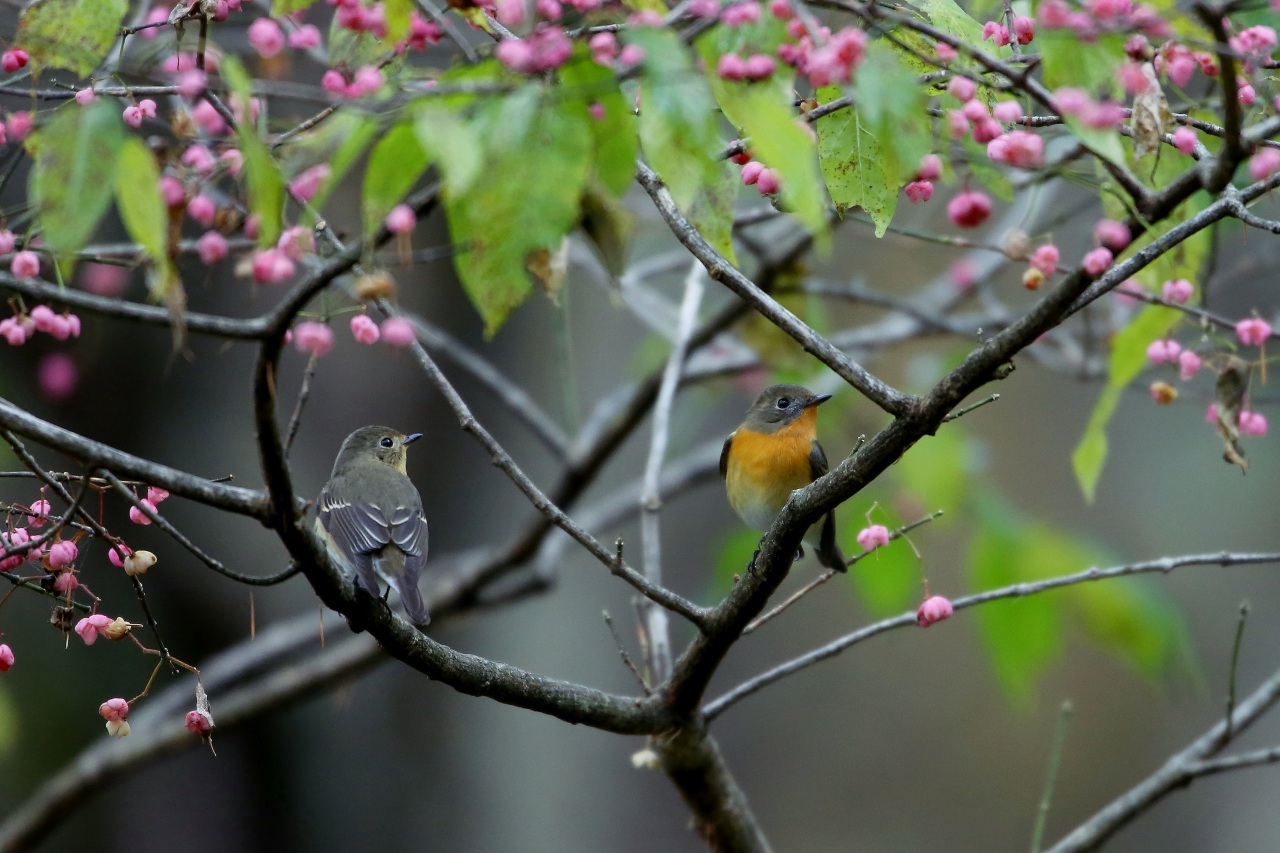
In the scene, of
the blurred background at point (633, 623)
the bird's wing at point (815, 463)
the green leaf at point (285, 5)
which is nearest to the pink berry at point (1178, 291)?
the blurred background at point (633, 623)

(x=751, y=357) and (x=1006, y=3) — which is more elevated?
(x=751, y=357)

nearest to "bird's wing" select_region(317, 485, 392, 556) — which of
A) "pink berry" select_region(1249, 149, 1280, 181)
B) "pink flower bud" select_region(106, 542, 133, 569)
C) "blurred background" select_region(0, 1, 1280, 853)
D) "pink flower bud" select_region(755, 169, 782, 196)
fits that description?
"blurred background" select_region(0, 1, 1280, 853)

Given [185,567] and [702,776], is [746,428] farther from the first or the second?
[185,567]

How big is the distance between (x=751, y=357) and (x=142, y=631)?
344cm

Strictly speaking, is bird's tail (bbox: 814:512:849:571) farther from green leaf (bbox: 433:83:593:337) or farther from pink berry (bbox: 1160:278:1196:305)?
green leaf (bbox: 433:83:593:337)

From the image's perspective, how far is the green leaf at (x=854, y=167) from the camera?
2.35m

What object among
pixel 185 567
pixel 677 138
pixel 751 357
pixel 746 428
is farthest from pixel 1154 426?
pixel 677 138

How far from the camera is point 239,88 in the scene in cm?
148

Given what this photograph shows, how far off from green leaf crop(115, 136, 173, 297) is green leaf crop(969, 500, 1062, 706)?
3.60 meters

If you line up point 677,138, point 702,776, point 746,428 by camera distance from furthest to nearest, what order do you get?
point 746,428
point 702,776
point 677,138

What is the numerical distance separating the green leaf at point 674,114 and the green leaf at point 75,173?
611 mm

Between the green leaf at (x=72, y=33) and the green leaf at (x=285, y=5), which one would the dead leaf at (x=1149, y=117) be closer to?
the green leaf at (x=285, y=5)

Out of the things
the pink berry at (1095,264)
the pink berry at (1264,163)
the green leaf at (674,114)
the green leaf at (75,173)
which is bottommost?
the pink berry at (1095,264)

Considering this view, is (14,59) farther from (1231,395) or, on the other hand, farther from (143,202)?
(1231,395)
